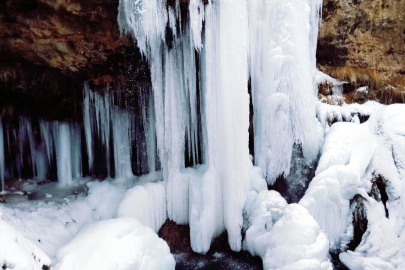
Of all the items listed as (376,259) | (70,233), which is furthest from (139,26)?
(376,259)

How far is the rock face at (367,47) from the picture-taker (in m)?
7.66

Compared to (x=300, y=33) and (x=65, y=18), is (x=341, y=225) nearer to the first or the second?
(x=300, y=33)

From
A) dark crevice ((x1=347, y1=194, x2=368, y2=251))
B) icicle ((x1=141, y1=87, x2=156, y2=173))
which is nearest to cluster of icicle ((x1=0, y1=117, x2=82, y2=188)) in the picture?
icicle ((x1=141, y1=87, x2=156, y2=173))

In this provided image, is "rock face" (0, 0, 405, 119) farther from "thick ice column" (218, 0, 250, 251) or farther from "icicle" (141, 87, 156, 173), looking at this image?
"thick ice column" (218, 0, 250, 251)

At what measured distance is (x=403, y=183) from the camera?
601 centimetres

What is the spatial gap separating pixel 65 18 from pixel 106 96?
189 cm

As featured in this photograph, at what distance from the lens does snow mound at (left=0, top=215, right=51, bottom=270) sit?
3.37 metres

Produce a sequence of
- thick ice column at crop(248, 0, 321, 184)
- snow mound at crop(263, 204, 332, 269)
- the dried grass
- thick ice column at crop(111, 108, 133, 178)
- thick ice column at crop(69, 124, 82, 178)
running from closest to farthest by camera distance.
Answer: snow mound at crop(263, 204, 332, 269)
thick ice column at crop(248, 0, 321, 184)
thick ice column at crop(111, 108, 133, 178)
thick ice column at crop(69, 124, 82, 178)
the dried grass

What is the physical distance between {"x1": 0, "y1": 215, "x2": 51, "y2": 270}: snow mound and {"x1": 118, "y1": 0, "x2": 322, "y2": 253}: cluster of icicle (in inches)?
98.2

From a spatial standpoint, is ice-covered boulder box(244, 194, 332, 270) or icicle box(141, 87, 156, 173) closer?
ice-covered boulder box(244, 194, 332, 270)

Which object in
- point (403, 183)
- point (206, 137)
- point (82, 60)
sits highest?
point (82, 60)

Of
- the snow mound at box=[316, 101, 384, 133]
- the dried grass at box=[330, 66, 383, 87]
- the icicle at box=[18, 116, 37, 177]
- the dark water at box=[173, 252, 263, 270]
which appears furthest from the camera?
the dried grass at box=[330, 66, 383, 87]

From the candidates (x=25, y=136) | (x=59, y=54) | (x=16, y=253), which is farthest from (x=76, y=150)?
(x=16, y=253)

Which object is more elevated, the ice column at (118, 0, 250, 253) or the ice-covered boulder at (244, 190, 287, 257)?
the ice column at (118, 0, 250, 253)
